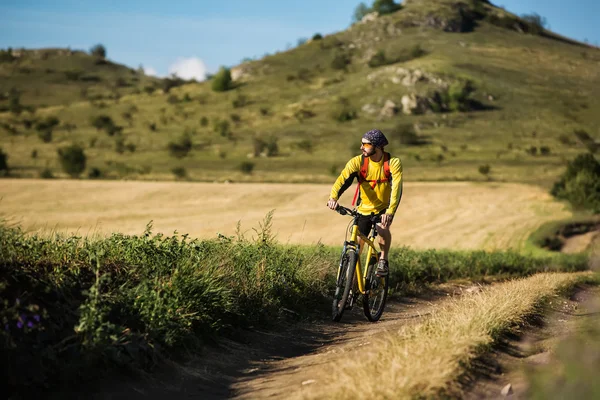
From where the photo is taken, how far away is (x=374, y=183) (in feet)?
36.5

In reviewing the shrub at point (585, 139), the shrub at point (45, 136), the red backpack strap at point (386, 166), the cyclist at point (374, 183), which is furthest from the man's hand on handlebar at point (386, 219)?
the shrub at point (45, 136)

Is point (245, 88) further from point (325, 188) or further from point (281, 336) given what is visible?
point (281, 336)

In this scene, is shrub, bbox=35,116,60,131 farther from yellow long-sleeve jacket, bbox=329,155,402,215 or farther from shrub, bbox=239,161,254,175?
yellow long-sleeve jacket, bbox=329,155,402,215

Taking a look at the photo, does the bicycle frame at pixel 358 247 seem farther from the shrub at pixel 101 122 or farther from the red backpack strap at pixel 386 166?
the shrub at pixel 101 122

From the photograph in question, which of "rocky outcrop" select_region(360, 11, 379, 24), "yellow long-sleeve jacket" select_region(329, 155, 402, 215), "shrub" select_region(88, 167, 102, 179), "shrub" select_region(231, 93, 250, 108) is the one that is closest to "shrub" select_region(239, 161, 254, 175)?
"shrub" select_region(88, 167, 102, 179)

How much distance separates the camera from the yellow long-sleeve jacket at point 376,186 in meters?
11.0

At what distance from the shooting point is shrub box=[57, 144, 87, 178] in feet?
230

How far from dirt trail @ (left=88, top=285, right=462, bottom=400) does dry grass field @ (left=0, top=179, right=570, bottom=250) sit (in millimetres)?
27535

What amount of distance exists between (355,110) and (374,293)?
3974 inches

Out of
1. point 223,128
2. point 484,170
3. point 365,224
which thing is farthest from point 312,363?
point 223,128

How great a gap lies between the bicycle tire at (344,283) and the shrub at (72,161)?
59.1 m

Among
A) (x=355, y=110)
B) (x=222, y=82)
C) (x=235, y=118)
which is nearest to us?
(x=355, y=110)

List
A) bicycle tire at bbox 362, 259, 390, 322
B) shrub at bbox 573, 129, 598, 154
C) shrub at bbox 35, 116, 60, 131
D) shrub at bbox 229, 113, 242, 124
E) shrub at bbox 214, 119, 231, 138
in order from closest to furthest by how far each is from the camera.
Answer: bicycle tire at bbox 362, 259, 390, 322
shrub at bbox 573, 129, 598, 154
shrub at bbox 214, 119, 231, 138
shrub at bbox 35, 116, 60, 131
shrub at bbox 229, 113, 242, 124

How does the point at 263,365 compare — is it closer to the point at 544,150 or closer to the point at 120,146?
the point at 544,150
